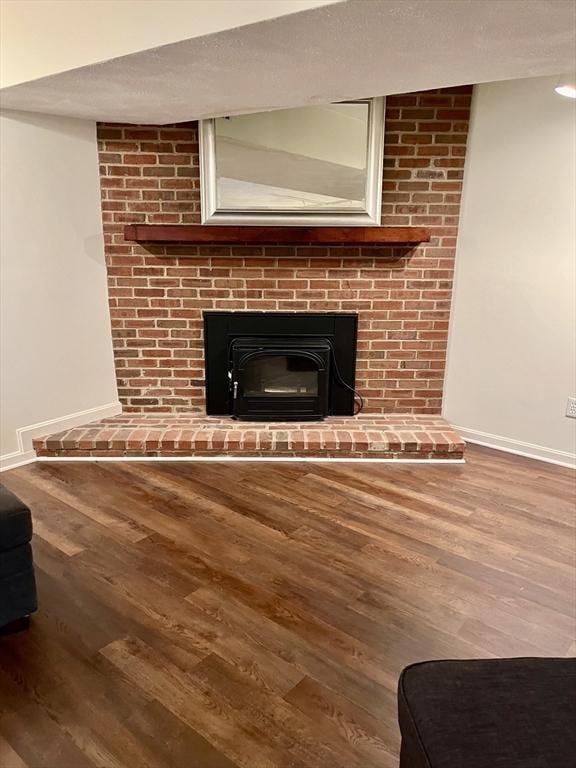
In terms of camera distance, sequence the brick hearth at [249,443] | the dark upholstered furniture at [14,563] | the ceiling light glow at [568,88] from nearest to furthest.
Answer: the dark upholstered furniture at [14,563], the ceiling light glow at [568,88], the brick hearth at [249,443]

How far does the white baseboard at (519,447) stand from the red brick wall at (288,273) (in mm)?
295

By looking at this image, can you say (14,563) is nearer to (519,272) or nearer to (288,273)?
(288,273)

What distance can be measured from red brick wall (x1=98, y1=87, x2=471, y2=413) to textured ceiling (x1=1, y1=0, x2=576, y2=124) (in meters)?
0.62

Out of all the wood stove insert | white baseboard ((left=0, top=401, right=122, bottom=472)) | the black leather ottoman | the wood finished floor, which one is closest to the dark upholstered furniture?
the wood finished floor

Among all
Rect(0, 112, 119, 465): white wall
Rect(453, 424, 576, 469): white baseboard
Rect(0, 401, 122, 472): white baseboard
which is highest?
Rect(0, 112, 119, 465): white wall

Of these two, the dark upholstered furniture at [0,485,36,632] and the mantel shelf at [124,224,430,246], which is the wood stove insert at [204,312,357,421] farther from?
the dark upholstered furniture at [0,485,36,632]

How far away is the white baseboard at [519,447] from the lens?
3.22m

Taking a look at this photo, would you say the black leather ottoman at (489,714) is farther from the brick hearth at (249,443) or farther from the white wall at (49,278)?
the white wall at (49,278)

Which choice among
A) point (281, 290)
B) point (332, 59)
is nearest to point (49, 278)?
point (281, 290)

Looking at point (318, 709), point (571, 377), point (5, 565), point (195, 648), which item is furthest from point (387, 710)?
point (571, 377)

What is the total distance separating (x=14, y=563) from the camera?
1.75 meters

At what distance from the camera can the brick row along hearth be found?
322cm

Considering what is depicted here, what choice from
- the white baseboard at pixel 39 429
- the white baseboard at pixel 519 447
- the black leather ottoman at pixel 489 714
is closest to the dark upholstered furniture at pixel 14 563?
the black leather ottoman at pixel 489 714

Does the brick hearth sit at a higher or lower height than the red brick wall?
lower
